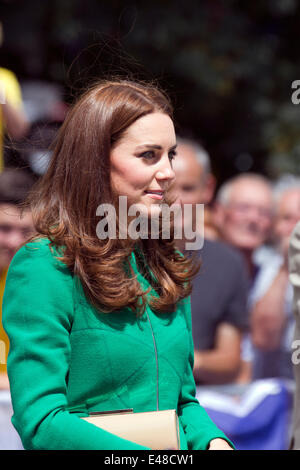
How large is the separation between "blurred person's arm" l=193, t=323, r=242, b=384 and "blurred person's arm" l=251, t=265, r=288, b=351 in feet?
1.20

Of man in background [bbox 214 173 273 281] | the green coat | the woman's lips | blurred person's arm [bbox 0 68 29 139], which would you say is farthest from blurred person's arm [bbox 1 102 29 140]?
the green coat

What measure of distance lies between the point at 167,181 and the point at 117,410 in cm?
66

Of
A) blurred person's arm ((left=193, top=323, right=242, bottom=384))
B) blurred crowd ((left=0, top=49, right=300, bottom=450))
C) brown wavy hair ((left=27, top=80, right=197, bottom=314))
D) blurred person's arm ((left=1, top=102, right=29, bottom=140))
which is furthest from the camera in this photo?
blurred person's arm ((left=1, top=102, right=29, bottom=140))

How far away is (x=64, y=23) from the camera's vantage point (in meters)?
6.24

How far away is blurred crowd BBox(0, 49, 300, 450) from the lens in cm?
425

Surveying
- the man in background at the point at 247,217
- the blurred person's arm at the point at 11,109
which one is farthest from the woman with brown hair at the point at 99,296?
the man in background at the point at 247,217

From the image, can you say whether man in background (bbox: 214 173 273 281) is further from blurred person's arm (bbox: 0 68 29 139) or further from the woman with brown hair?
the woman with brown hair

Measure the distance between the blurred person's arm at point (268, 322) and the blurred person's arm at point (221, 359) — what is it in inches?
14.4

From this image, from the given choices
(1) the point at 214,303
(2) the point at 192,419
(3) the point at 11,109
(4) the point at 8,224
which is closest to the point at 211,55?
(3) the point at 11,109

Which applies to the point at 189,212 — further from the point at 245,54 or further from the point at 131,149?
the point at 245,54

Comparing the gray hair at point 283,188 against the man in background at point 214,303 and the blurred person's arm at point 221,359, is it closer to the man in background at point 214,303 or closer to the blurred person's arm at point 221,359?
the man in background at point 214,303

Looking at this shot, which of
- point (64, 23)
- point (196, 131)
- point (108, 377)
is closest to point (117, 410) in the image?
point (108, 377)

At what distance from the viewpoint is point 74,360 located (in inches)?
78.0

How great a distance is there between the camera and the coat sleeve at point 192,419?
82.7 inches
